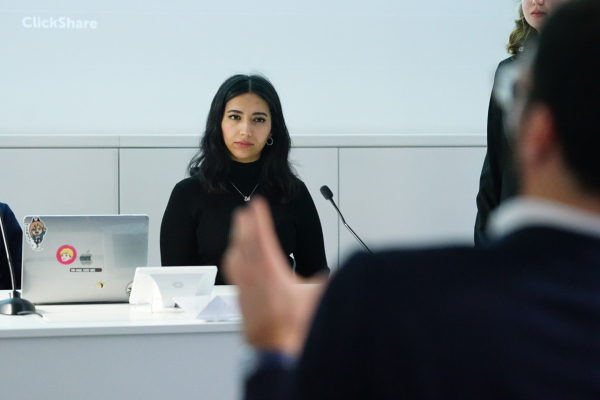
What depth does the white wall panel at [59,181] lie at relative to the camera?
371cm

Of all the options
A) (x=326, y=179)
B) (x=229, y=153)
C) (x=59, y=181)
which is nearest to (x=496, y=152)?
(x=229, y=153)

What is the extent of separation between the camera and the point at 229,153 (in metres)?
3.18

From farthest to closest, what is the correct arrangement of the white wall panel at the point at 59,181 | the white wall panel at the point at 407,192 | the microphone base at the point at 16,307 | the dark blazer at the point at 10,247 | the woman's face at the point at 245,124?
1. the white wall panel at the point at 407,192
2. the white wall panel at the point at 59,181
3. the woman's face at the point at 245,124
4. the dark blazer at the point at 10,247
5. the microphone base at the point at 16,307

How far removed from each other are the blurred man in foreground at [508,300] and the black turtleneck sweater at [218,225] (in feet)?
8.17

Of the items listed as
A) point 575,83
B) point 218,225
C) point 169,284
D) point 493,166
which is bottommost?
point 169,284

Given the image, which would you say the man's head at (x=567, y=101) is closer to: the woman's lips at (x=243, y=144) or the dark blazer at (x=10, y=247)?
the woman's lips at (x=243, y=144)

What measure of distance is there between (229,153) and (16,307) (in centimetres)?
123

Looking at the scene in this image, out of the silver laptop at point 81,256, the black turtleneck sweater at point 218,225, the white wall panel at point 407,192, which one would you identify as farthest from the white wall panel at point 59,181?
the silver laptop at point 81,256

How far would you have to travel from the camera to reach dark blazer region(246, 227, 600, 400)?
0.47 metres

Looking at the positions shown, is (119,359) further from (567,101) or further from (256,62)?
(256,62)

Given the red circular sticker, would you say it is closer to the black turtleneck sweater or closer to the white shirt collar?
the black turtleneck sweater

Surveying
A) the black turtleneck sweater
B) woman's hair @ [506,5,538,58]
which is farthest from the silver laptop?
woman's hair @ [506,5,538,58]

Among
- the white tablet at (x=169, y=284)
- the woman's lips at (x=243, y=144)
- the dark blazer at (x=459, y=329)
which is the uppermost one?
the woman's lips at (x=243, y=144)

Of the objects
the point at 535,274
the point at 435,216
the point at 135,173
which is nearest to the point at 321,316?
the point at 535,274
